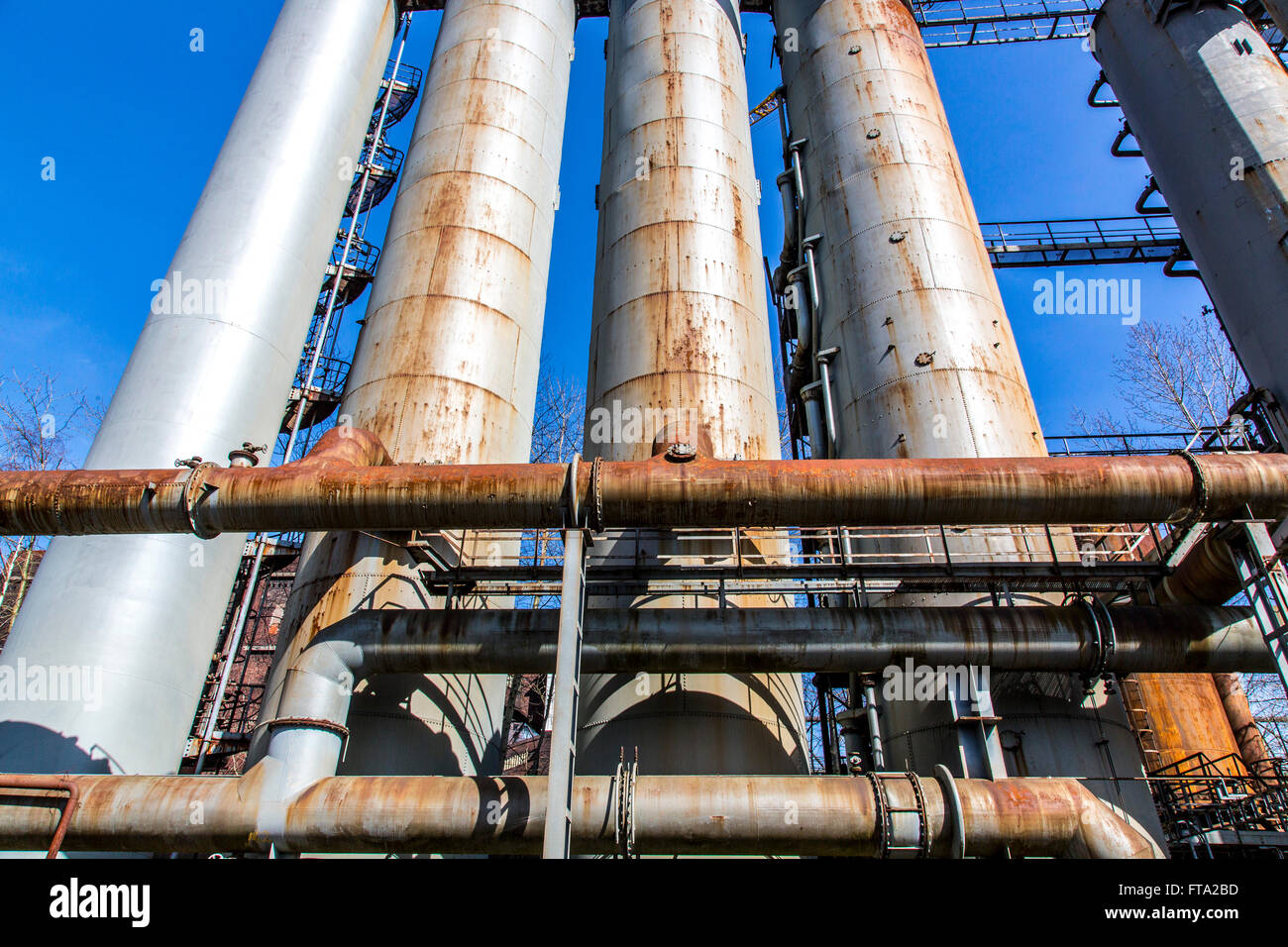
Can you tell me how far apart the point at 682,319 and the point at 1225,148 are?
1120 cm

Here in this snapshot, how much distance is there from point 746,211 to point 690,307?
358 centimetres

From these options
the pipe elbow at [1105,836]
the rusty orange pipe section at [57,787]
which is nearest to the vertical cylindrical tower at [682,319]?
the pipe elbow at [1105,836]

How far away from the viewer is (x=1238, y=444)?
14086 millimetres

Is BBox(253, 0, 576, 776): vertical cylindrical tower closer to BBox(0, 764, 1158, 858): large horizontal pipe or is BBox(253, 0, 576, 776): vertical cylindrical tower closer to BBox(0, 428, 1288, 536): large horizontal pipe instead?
BBox(0, 764, 1158, 858): large horizontal pipe

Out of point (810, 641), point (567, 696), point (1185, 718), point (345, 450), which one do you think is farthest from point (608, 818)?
point (1185, 718)

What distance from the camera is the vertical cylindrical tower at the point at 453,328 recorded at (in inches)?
447

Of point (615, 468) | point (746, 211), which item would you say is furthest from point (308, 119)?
point (615, 468)

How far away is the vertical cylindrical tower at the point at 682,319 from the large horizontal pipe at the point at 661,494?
1.92m

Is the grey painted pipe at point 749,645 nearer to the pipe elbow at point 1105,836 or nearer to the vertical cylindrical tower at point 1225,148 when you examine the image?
the pipe elbow at point 1105,836

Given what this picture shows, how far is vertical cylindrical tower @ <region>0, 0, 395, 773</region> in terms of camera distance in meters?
11.5

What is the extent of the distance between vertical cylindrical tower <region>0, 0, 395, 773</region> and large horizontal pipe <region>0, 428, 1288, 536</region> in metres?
3.72
